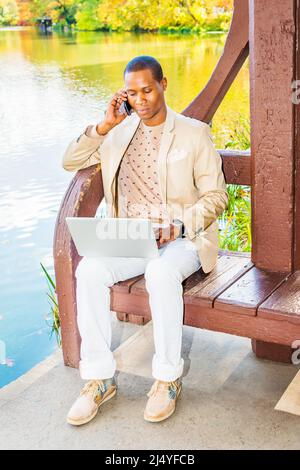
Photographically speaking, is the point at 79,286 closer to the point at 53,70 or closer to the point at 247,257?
the point at 247,257

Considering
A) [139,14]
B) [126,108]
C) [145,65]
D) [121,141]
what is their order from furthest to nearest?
[139,14], [121,141], [126,108], [145,65]

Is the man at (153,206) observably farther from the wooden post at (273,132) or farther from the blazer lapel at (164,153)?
the wooden post at (273,132)

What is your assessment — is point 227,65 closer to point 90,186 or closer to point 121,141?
point 121,141

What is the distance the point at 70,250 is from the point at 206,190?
1.89 feet

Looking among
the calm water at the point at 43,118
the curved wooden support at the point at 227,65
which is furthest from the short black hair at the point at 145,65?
the calm water at the point at 43,118

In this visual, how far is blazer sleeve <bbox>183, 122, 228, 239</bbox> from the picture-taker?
2.59 meters

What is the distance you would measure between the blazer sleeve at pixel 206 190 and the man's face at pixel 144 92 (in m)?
0.21

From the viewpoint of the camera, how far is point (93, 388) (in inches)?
100

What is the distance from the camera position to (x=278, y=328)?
7.68 ft

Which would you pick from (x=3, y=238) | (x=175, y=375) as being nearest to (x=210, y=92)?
(x=175, y=375)

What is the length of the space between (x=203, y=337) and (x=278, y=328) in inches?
31.7

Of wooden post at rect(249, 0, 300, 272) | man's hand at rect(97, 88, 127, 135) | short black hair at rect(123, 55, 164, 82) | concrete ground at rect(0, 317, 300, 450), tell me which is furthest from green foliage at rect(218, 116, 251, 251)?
short black hair at rect(123, 55, 164, 82)

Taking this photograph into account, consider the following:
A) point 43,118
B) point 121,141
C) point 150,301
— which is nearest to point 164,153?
point 121,141

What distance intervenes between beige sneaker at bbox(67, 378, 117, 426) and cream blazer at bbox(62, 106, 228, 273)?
572mm
